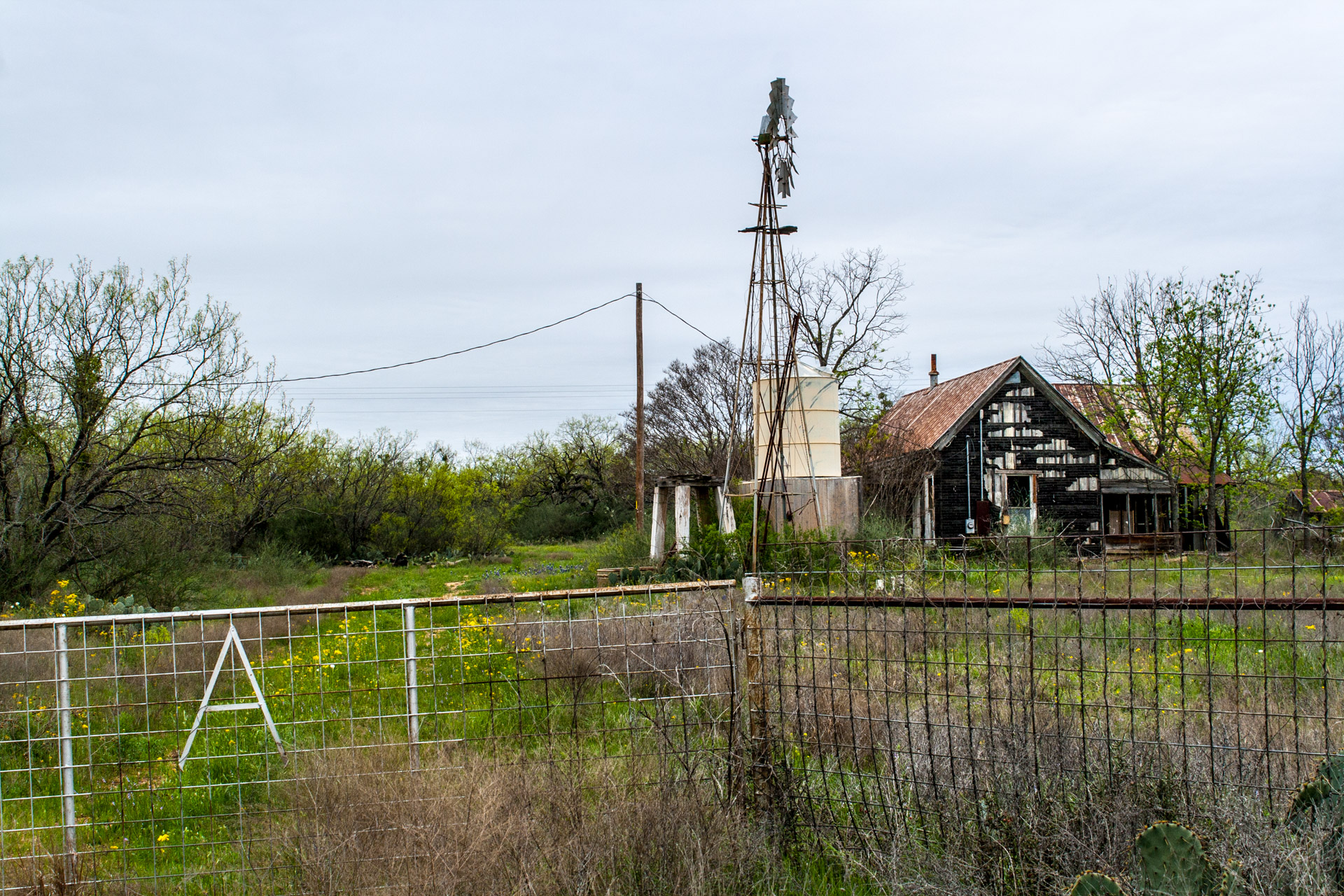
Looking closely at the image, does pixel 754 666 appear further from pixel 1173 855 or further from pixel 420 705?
pixel 420 705

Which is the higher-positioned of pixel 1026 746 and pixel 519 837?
pixel 1026 746

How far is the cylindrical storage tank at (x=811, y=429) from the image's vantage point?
15.5 meters

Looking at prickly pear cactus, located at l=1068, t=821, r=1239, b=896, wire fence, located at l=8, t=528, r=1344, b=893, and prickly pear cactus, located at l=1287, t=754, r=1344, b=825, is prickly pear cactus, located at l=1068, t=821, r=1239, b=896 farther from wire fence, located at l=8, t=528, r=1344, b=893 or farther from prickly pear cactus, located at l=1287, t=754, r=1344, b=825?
prickly pear cactus, located at l=1287, t=754, r=1344, b=825

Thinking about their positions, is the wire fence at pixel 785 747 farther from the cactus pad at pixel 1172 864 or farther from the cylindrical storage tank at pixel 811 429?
the cylindrical storage tank at pixel 811 429

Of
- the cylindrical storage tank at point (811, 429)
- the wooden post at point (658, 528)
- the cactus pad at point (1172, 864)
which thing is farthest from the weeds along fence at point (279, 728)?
the wooden post at point (658, 528)

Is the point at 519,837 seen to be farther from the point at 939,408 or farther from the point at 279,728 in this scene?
the point at 939,408

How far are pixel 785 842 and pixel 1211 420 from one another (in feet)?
Result: 83.0

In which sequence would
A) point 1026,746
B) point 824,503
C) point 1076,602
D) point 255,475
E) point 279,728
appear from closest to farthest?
point 1076,602 → point 1026,746 → point 279,728 → point 824,503 → point 255,475

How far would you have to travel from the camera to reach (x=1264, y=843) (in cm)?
329

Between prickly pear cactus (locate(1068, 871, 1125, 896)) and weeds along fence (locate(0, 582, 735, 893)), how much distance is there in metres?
1.45

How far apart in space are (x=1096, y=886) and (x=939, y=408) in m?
24.5

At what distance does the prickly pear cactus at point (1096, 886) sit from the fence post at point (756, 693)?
1.35 metres

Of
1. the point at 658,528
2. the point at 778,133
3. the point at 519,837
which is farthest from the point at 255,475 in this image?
the point at 519,837

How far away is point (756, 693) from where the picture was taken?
429cm
